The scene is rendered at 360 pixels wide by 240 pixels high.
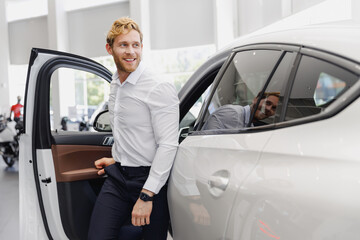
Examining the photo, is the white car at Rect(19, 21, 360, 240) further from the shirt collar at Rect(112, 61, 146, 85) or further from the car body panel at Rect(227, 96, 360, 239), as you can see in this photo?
the shirt collar at Rect(112, 61, 146, 85)

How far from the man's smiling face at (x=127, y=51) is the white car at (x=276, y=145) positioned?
1.19 feet

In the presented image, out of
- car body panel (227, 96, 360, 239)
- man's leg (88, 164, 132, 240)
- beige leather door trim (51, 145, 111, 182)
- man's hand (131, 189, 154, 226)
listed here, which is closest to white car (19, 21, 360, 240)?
car body panel (227, 96, 360, 239)

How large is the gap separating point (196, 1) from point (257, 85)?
36.7ft

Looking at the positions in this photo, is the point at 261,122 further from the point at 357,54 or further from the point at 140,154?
the point at 140,154

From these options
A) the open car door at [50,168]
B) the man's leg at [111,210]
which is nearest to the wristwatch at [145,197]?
the man's leg at [111,210]

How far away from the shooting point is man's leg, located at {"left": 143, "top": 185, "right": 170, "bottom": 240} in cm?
162

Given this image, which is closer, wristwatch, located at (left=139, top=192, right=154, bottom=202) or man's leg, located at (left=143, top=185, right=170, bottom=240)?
wristwatch, located at (left=139, top=192, right=154, bottom=202)

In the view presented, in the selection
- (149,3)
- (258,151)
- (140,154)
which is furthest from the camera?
(149,3)

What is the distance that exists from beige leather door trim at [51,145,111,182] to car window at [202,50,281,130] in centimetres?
100

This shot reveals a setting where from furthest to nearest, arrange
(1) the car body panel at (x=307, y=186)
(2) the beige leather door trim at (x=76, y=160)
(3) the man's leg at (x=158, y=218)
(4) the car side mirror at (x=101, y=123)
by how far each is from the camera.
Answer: (4) the car side mirror at (x=101, y=123), (2) the beige leather door trim at (x=76, y=160), (3) the man's leg at (x=158, y=218), (1) the car body panel at (x=307, y=186)

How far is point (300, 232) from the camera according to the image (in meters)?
0.82

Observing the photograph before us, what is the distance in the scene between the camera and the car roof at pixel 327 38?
0.89 m

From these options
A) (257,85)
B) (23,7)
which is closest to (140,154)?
(257,85)

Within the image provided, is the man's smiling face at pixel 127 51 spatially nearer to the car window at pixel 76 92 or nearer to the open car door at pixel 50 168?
the open car door at pixel 50 168
